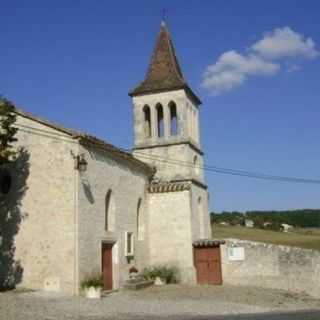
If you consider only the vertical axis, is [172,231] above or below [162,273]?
above

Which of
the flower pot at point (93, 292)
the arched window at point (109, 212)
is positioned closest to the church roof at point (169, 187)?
the arched window at point (109, 212)

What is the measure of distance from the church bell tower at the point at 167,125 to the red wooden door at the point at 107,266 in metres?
7.70

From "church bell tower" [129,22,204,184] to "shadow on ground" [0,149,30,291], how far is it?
10.2 m

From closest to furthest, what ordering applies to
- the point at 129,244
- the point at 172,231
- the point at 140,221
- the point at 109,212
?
the point at 109,212 → the point at 129,244 → the point at 140,221 → the point at 172,231

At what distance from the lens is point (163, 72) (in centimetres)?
3425

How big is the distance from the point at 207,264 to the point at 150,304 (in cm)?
1078

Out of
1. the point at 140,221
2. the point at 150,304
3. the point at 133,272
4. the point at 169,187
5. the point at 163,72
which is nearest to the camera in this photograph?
the point at 150,304

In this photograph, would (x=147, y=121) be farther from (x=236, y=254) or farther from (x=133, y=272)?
(x=133, y=272)

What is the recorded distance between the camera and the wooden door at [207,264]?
29312 mm

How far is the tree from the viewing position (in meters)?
21.4

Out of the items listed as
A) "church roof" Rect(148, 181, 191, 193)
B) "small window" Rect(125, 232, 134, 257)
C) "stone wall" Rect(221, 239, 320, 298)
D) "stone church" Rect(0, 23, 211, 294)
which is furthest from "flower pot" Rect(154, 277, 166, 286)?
"church roof" Rect(148, 181, 191, 193)

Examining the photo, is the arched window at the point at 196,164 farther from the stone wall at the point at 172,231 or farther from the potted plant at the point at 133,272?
the potted plant at the point at 133,272

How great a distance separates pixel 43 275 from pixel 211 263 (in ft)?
34.9

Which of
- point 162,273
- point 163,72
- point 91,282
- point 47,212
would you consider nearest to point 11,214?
point 47,212
